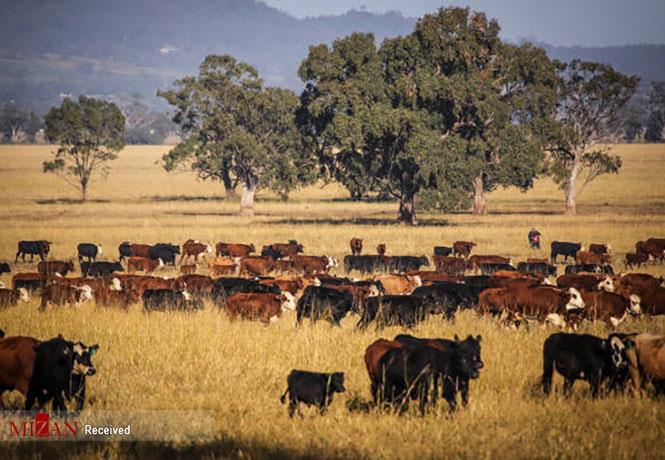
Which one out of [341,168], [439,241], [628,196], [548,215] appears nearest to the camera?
[439,241]

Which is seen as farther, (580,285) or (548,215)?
(548,215)

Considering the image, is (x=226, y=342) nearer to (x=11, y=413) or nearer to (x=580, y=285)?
(x=11, y=413)

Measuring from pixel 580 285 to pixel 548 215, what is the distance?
34.0 m

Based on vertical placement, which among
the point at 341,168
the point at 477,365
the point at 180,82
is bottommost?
the point at 477,365

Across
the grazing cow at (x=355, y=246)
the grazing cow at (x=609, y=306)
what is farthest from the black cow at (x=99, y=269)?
the grazing cow at (x=609, y=306)

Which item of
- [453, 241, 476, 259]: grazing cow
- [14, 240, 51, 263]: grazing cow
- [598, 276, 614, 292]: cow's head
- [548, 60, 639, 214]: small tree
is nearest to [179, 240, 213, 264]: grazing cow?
[14, 240, 51, 263]: grazing cow

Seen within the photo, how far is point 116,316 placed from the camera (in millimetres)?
17859

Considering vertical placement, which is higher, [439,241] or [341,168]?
[341,168]

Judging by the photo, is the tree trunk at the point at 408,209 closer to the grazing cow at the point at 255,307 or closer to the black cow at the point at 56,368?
the grazing cow at the point at 255,307

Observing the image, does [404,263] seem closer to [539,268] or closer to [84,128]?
[539,268]

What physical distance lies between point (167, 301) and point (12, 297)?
3.61m

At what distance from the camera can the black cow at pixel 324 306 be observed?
17.3 metres

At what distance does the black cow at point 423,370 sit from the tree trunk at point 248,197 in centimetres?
4512

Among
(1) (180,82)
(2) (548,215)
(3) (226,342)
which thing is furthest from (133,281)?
(1) (180,82)
